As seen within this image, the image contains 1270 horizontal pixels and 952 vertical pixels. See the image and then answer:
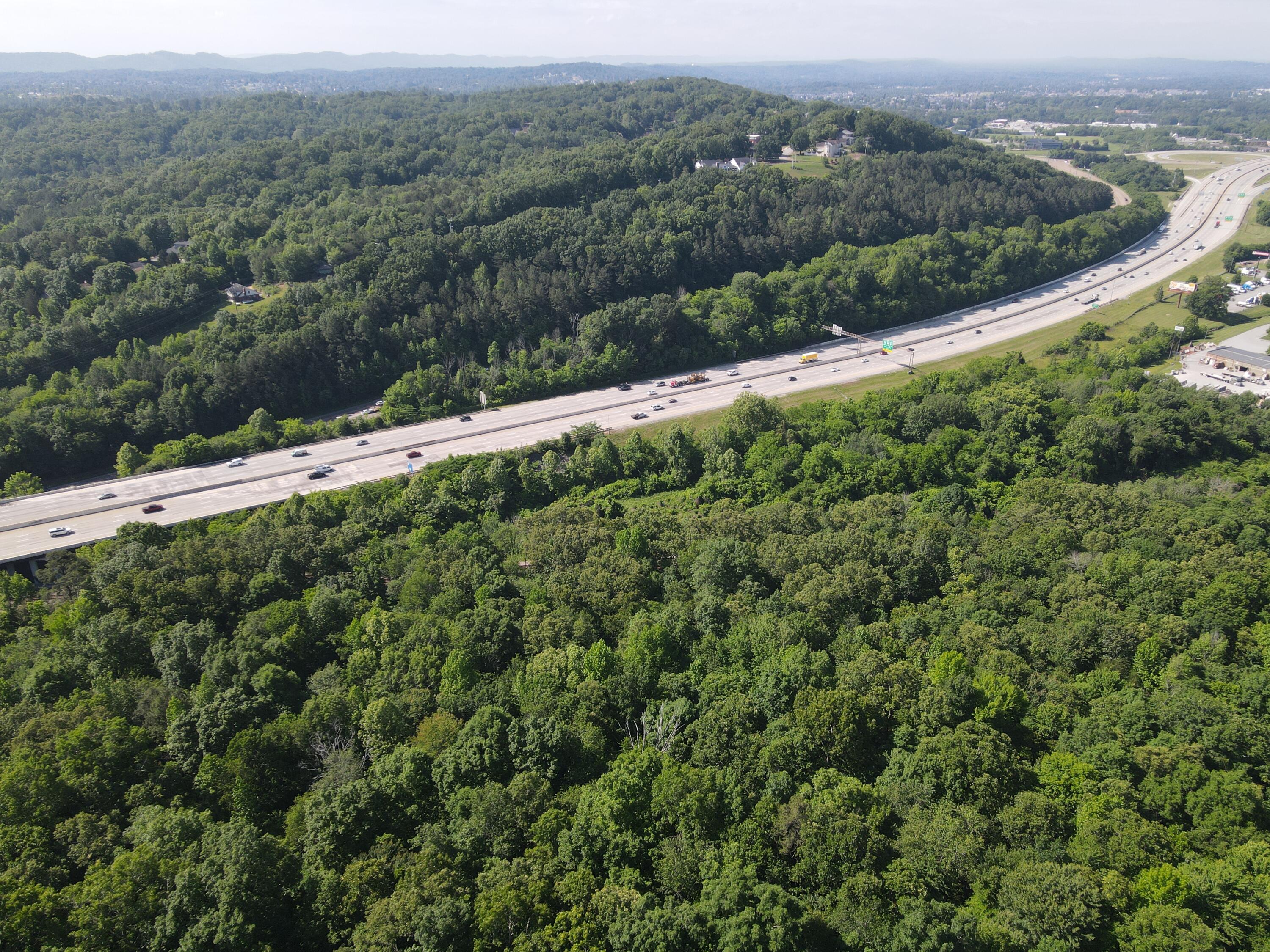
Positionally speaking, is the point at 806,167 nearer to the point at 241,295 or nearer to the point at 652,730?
the point at 241,295

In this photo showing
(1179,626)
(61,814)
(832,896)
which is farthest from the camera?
(1179,626)

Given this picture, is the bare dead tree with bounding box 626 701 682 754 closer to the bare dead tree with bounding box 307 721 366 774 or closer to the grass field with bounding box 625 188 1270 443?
the bare dead tree with bounding box 307 721 366 774

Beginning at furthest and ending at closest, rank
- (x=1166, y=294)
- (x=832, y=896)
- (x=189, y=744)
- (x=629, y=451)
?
(x=1166, y=294) < (x=629, y=451) < (x=189, y=744) < (x=832, y=896)

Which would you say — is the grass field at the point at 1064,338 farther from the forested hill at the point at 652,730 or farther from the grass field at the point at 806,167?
the grass field at the point at 806,167

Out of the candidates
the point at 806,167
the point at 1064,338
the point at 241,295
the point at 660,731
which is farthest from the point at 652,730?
the point at 806,167

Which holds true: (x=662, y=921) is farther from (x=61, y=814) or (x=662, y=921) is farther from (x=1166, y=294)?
(x=1166, y=294)

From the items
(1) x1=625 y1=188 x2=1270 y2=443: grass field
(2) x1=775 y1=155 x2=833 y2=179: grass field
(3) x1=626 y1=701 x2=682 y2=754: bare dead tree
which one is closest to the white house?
(1) x1=625 y1=188 x2=1270 y2=443: grass field

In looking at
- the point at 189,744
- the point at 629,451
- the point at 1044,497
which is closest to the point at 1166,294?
the point at 1044,497
